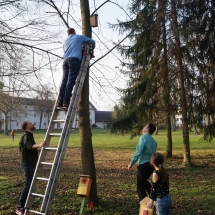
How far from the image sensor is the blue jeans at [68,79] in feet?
19.1

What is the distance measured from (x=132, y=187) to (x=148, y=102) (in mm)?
7550

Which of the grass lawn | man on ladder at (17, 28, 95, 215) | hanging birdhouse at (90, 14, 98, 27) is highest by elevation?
hanging birdhouse at (90, 14, 98, 27)

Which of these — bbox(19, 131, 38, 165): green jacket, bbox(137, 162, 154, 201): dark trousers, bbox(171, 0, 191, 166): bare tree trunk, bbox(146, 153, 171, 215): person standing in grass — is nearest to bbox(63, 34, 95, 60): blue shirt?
bbox(19, 131, 38, 165): green jacket

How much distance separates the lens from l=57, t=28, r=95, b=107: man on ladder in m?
5.87

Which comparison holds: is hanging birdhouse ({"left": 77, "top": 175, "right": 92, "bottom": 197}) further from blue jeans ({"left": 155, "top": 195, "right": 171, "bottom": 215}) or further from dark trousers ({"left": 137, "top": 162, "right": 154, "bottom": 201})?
blue jeans ({"left": 155, "top": 195, "right": 171, "bottom": 215})

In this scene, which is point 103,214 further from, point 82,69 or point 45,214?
point 82,69

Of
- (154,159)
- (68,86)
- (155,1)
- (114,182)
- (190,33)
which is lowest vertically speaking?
(114,182)

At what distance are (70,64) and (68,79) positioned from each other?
1.00 ft

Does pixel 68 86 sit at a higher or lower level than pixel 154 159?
higher

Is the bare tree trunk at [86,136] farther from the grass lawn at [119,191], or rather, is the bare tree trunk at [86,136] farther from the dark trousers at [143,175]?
the dark trousers at [143,175]

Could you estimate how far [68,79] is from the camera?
5988 mm

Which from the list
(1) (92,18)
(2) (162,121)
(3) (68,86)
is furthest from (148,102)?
(3) (68,86)

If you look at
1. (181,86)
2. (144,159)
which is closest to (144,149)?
(144,159)

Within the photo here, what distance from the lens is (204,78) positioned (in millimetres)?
14805
